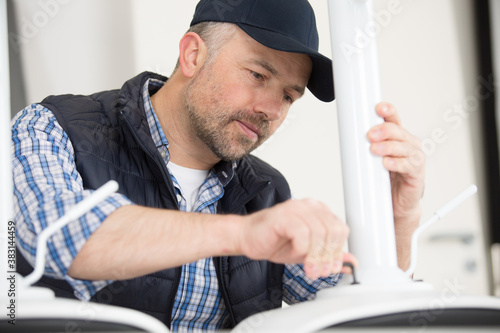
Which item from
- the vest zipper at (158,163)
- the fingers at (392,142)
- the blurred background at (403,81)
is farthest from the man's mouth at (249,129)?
the blurred background at (403,81)

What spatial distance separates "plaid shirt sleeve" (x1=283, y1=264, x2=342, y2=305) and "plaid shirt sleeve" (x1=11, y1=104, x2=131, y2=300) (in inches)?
21.5

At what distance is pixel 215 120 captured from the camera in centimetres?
121

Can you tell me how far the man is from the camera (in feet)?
2.70

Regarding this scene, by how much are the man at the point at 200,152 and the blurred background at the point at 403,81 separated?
843mm

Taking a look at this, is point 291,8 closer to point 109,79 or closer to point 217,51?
point 217,51

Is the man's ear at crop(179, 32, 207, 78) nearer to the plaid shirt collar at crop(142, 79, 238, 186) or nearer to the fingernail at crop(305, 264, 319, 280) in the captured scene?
the plaid shirt collar at crop(142, 79, 238, 186)

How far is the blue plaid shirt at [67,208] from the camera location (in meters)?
0.64

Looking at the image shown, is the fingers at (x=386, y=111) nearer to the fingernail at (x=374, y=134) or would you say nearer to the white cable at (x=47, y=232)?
the fingernail at (x=374, y=134)

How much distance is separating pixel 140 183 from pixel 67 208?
474 mm

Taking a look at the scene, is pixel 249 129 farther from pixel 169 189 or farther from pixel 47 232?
pixel 47 232

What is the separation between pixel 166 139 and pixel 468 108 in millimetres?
2029

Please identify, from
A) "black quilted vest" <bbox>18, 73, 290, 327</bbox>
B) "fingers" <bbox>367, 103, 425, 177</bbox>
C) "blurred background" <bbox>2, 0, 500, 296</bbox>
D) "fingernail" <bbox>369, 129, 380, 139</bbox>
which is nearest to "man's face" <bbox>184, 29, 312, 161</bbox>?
"black quilted vest" <bbox>18, 73, 290, 327</bbox>

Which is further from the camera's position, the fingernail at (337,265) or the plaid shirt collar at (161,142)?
the plaid shirt collar at (161,142)

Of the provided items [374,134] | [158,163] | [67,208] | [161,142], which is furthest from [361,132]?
[161,142]
